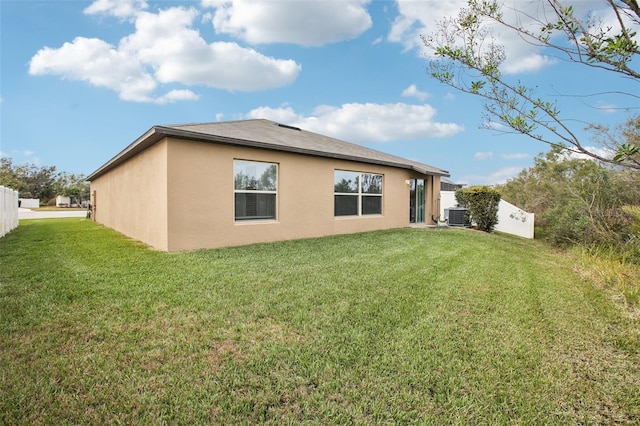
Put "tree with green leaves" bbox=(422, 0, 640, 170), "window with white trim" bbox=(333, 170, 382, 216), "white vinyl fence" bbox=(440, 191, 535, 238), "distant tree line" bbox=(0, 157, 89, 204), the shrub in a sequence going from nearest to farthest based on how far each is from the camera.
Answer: "tree with green leaves" bbox=(422, 0, 640, 170), "window with white trim" bbox=(333, 170, 382, 216), the shrub, "white vinyl fence" bbox=(440, 191, 535, 238), "distant tree line" bbox=(0, 157, 89, 204)

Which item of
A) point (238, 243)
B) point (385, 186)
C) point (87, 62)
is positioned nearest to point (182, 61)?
point (87, 62)

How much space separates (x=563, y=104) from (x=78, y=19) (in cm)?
1431

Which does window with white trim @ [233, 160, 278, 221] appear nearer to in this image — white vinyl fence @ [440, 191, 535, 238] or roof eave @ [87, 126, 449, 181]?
roof eave @ [87, 126, 449, 181]

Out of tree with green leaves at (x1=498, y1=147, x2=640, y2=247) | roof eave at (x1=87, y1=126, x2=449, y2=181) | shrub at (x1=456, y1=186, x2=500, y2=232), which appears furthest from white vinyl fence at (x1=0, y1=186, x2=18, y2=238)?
shrub at (x1=456, y1=186, x2=500, y2=232)

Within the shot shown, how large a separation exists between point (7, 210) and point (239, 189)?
9828 mm

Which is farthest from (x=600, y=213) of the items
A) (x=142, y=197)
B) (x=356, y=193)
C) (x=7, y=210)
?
(x=7, y=210)

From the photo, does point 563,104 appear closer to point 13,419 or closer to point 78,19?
point 13,419

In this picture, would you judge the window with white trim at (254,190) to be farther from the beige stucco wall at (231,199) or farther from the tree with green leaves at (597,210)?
the tree with green leaves at (597,210)

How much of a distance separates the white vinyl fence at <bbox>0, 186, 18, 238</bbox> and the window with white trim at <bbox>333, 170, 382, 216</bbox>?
1146 cm

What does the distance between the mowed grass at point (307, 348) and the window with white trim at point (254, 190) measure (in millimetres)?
3233

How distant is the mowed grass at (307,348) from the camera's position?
229 centimetres

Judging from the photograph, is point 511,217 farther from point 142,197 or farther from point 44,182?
point 44,182

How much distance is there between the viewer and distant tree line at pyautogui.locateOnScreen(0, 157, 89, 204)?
45594 millimetres

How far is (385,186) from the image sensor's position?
13.5 metres
